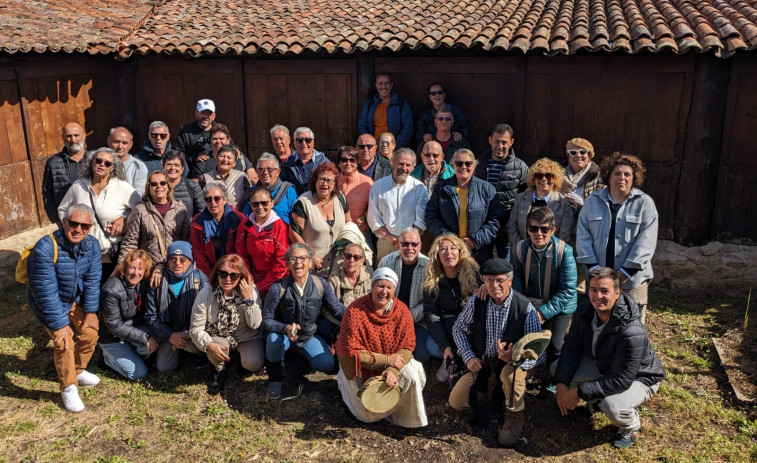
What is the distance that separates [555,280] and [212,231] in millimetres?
3240

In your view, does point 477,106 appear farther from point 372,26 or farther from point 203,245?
point 203,245

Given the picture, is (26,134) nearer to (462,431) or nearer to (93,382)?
(93,382)

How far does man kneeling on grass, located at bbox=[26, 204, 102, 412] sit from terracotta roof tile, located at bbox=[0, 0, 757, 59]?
4037 mm

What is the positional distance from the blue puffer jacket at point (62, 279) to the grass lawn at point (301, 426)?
80 cm

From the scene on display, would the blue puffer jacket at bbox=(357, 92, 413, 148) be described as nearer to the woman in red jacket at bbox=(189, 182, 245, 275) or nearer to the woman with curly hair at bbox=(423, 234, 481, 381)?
the woman in red jacket at bbox=(189, 182, 245, 275)

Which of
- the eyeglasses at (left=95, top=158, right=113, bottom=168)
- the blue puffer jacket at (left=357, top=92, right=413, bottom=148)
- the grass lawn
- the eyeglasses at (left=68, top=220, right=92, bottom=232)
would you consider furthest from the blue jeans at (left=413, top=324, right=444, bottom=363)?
the eyeglasses at (left=95, top=158, right=113, bottom=168)

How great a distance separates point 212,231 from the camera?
20.9 ft

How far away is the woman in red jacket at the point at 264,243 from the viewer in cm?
621

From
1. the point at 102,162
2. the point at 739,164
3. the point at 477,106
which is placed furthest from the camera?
the point at 477,106

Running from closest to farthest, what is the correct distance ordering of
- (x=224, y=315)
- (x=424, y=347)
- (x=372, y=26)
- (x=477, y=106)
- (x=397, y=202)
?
(x=224, y=315), (x=424, y=347), (x=397, y=202), (x=477, y=106), (x=372, y=26)

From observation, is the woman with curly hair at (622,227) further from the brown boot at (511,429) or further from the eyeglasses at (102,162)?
the eyeglasses at (102,162)

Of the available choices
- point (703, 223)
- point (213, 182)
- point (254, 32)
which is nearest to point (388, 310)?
point (213, 182)

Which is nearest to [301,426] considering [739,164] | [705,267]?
[705,267]

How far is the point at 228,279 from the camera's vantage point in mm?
5730
